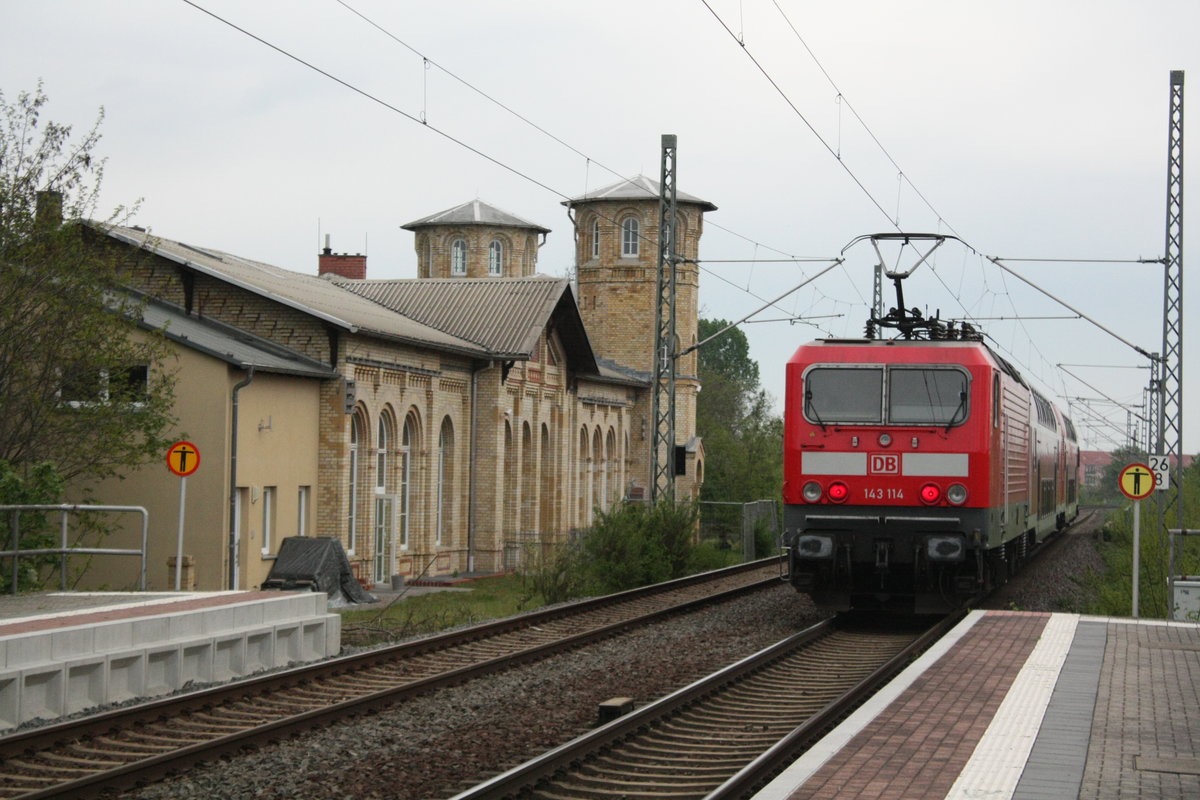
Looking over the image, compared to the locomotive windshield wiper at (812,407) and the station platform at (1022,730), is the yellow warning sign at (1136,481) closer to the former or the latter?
the locomotive windshield wiper at (812,407)

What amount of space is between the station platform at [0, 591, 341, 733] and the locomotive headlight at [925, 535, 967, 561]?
6.28 m

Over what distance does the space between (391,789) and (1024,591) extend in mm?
17674

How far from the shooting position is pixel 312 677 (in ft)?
42.1

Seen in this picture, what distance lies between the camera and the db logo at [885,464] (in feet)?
54.4

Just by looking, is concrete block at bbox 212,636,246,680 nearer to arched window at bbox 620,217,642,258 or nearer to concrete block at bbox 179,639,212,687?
concrete block at bbox 179,639,212,687

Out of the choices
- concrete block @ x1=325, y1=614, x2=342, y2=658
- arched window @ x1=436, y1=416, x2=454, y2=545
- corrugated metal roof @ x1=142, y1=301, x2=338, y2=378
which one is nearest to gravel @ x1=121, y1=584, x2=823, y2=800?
concrete block @ x1=325, y1=614, x2=342, y2=658

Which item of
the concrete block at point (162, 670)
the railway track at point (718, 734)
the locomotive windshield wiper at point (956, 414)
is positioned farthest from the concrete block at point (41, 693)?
the locomotive windshield wiper at point (956, 414)

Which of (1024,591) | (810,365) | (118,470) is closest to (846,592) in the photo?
(810,365)

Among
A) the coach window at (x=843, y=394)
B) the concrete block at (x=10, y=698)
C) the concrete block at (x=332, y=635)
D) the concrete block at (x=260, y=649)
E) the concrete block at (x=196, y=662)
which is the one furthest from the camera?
the coach window at (x=843, y=394)

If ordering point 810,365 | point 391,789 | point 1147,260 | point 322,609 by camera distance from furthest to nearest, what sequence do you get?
point 1147,260 → point 810,365 → point 322,609 → point 391,789

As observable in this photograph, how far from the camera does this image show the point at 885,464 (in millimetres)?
16609

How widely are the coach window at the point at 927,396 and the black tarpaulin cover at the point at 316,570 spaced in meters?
12.0

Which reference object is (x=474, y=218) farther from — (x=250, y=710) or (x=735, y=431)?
(x=250, y=710)

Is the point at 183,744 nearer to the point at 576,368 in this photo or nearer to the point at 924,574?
the point at 924,574
